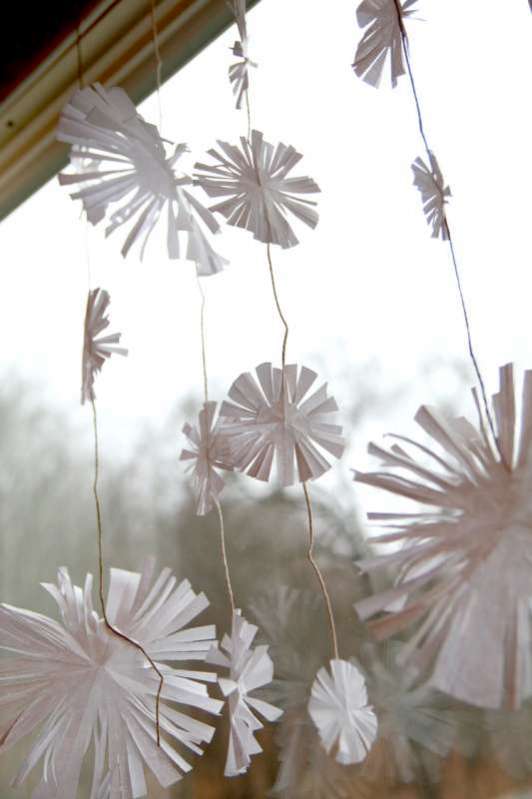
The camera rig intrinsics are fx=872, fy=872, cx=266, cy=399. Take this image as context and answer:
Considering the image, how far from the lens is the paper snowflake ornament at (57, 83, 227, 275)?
2.56 ft

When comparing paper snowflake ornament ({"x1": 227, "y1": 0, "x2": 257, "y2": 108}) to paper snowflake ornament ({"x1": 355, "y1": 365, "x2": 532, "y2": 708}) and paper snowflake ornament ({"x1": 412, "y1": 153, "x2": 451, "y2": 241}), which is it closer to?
paper snowflake ornament ({"x1": 412, "y1": 153, "x2": 451, "y2": 241})

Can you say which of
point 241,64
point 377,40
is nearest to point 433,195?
point 377,40

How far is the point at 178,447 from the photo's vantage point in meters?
1.08

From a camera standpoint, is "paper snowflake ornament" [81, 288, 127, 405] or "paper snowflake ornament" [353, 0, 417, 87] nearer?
"paper snowflake ornament" [353, 0, 417, 87]

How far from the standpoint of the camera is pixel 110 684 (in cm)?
75

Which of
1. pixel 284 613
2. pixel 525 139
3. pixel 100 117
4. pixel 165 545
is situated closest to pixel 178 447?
pixel 165 545

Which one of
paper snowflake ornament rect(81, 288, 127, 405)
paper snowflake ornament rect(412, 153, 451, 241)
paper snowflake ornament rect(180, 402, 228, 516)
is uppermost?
paper snowflake ornament rect(412, 153, 451, 241)

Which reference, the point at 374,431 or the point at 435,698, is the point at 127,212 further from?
the point at 435,698

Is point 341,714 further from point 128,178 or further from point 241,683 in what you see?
point 128,178

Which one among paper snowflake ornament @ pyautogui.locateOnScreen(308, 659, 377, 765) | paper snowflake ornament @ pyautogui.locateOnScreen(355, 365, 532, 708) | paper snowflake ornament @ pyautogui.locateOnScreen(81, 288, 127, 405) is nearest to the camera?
paper snowflake ornament @ pyautogui.locateOnScreen(355, 365, 532, 708)

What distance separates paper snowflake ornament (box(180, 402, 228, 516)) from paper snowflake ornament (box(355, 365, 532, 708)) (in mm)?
260

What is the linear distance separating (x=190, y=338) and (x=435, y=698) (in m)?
0.54

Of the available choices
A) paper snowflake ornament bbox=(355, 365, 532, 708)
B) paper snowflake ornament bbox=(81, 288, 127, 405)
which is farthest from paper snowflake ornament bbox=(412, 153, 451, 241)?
paper snowflake ornament bbox=(81, 288, 127, 405)

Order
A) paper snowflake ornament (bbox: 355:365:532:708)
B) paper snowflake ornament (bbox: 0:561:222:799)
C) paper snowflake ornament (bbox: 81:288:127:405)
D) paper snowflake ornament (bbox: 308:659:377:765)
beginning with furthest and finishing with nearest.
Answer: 1. paper snowflake ornament (bbox: 81:288:127:405)
2. paper snowflake ornament (bbox: 0:561:222:799)
3. paper snowflake ornament (bbox: 308:659:377:765)
4. paper snowflake ornament (bbox: 355:365:532:708)
